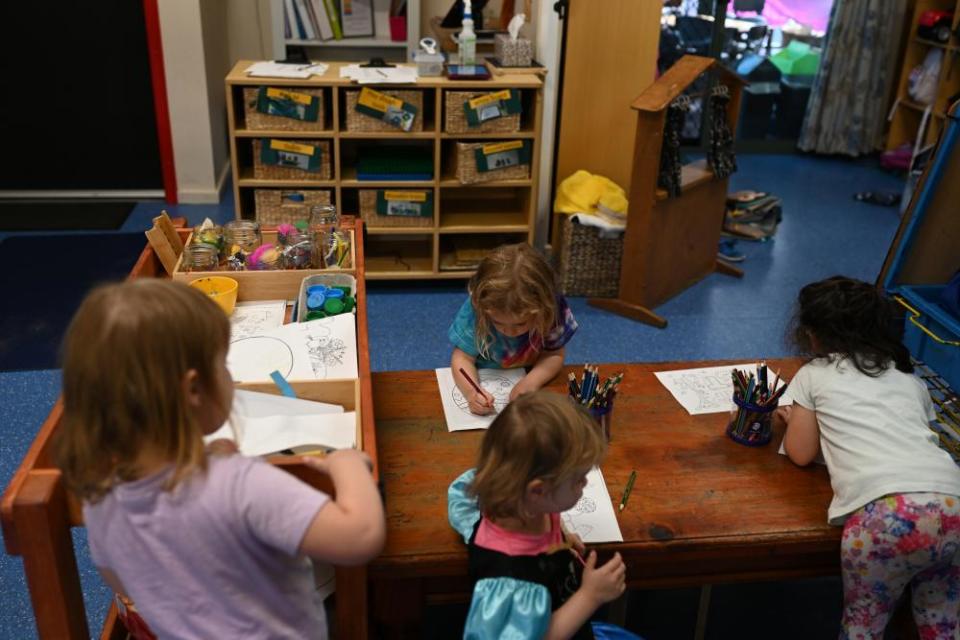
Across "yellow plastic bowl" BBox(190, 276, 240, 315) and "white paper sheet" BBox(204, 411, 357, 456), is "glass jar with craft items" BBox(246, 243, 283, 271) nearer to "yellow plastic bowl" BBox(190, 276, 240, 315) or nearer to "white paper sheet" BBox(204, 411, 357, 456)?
"yellow plastic bowl" BBox(190, 276, 240, 315)

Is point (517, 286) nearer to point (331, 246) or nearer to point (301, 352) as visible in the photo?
point (301, 352)

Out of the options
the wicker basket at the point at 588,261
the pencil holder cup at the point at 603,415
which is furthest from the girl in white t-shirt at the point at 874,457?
the wicker basket at the point at 588,261

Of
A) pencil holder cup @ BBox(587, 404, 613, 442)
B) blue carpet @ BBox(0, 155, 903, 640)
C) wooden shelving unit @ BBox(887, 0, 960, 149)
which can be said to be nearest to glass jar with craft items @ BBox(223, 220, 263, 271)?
blue carpet @ BBox(0, 155, 903, 640)

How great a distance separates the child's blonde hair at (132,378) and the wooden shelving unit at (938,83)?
18.2ft

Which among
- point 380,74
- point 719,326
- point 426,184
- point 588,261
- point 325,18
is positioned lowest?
point 719,326

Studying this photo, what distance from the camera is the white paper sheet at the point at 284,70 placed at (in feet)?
12.1

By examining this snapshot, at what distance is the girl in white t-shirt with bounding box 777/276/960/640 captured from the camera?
1.59 meters

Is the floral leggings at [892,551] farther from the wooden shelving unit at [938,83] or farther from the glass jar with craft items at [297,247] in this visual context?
the wooden shelving unit at [938,83]

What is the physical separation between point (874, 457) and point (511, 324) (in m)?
0.76

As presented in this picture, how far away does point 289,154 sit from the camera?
12.4ft

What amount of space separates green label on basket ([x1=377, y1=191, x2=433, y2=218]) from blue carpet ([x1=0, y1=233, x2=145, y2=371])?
3.93ft

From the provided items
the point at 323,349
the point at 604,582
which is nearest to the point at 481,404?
the point at 323,349

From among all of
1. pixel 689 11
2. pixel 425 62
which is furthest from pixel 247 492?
pixel 689 11

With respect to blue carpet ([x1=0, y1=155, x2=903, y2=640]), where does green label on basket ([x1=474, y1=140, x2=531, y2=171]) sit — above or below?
above
